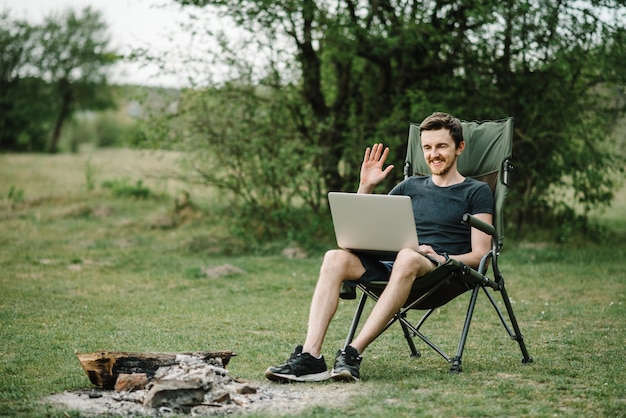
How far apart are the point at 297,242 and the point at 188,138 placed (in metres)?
1.64

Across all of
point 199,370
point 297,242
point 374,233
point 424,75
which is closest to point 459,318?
point 374,233

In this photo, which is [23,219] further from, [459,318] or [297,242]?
[459,318]

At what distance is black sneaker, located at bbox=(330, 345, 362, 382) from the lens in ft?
12.1

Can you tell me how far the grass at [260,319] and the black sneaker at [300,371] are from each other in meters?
0.08

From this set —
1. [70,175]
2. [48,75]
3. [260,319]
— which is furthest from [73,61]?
[260,319]

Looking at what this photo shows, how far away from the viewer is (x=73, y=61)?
3391 centimetres

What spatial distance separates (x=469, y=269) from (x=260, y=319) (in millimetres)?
2059

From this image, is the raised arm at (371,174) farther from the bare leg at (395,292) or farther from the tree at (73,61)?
the tree at (73,61)

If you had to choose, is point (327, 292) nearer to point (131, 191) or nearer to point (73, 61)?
point (131, 191)

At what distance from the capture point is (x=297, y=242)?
353 inches

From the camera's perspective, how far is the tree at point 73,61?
107 ft

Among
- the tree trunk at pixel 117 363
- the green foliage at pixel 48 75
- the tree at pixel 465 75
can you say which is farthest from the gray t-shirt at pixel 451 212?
the green foliage at pixel 48 75

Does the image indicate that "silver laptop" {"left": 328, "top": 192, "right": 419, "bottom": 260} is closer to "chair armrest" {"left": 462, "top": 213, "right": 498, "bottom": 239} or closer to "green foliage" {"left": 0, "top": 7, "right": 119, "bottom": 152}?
"chair armrest" {"left": 462, "top": 213, "right": 498, "bottom": 239}

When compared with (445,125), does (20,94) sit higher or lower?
higher
